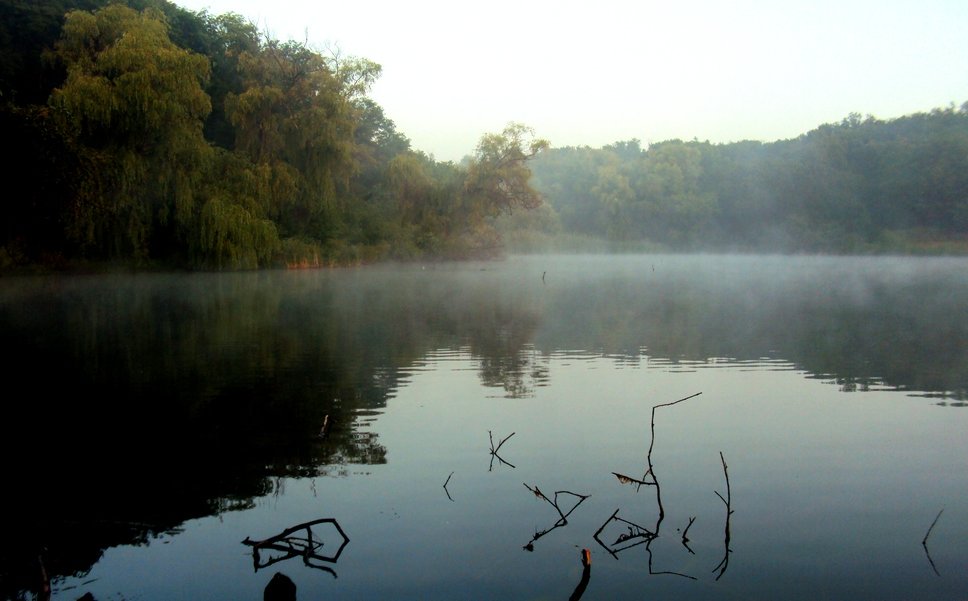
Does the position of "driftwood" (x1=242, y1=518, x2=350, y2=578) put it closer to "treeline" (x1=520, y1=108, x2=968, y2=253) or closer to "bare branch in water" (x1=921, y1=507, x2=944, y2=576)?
"bare branch in water" (x1=921, y1=507, x2=944, y2=576)

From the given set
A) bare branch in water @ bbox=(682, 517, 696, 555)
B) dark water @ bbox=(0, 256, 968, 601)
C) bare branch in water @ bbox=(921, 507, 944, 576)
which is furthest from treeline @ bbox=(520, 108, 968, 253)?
bare branch in water @ bbox=(682, 517, 696, 555)

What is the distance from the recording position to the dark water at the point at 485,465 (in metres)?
4.21

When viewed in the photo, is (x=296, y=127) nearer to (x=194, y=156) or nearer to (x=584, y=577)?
(x=194, y=156)

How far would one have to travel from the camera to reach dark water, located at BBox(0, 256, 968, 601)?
4.21 m

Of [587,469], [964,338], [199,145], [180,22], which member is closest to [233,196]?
[199,145]

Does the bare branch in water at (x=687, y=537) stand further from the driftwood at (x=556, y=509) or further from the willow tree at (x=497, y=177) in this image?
the willow tree at (x=497, y=177)

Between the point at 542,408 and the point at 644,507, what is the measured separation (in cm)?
291

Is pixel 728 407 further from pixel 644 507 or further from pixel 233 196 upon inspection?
pixel 233 196

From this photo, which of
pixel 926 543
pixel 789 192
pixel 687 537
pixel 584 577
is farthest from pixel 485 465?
pixel 789 192

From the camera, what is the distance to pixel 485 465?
19.6ft

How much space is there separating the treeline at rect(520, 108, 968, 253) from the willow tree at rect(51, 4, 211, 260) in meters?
45.3

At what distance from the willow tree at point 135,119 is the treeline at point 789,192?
4532 centimetres

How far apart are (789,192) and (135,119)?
55.8 meters

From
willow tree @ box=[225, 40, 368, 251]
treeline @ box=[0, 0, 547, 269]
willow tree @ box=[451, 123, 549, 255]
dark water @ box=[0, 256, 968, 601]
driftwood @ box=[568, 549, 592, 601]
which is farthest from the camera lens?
willow tree @ box=[451, 123, 549, 255]
